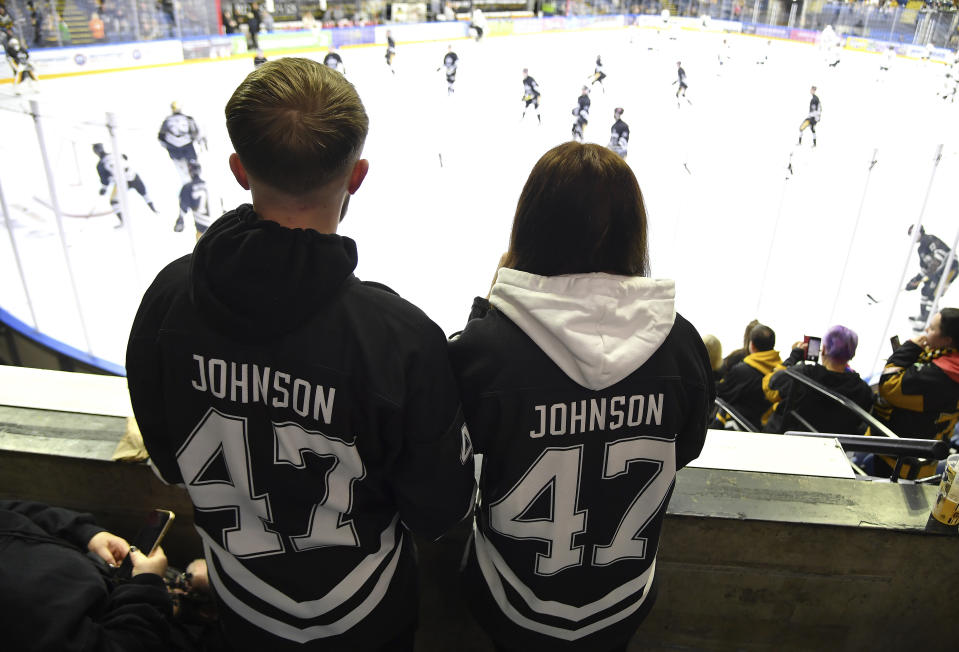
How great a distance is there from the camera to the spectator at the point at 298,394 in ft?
2.09

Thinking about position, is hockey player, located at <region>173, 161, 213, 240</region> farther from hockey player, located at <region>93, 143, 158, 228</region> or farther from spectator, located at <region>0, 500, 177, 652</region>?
spectator, located at <region>0, 500, 177, 652</region>

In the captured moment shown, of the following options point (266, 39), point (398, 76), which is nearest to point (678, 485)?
point (398, 76)

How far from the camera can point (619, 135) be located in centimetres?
625

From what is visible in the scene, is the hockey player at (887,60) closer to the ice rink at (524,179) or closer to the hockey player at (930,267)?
the ice rink at (524,179)

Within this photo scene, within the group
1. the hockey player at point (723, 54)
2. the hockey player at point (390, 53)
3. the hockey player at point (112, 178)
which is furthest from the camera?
the hockey player at point (723, 54)

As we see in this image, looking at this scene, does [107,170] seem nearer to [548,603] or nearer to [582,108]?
[582,108]

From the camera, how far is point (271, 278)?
0.63 meters

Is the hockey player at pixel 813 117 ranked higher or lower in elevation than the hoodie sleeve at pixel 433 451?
lower

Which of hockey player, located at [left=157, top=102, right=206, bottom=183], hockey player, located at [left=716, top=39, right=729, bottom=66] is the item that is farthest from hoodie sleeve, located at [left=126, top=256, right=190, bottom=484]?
A: hockey player, located at [left=716, top=39, right=729, bottom=66]

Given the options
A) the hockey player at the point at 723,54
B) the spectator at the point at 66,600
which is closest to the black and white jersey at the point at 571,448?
the spectator at the point at 66,600

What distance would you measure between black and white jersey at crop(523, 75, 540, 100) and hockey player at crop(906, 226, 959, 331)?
4461mm

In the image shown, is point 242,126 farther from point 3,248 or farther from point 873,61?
point 873,61

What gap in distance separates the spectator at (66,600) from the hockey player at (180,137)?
12.1 ft

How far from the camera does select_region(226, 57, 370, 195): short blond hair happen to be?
63cm
